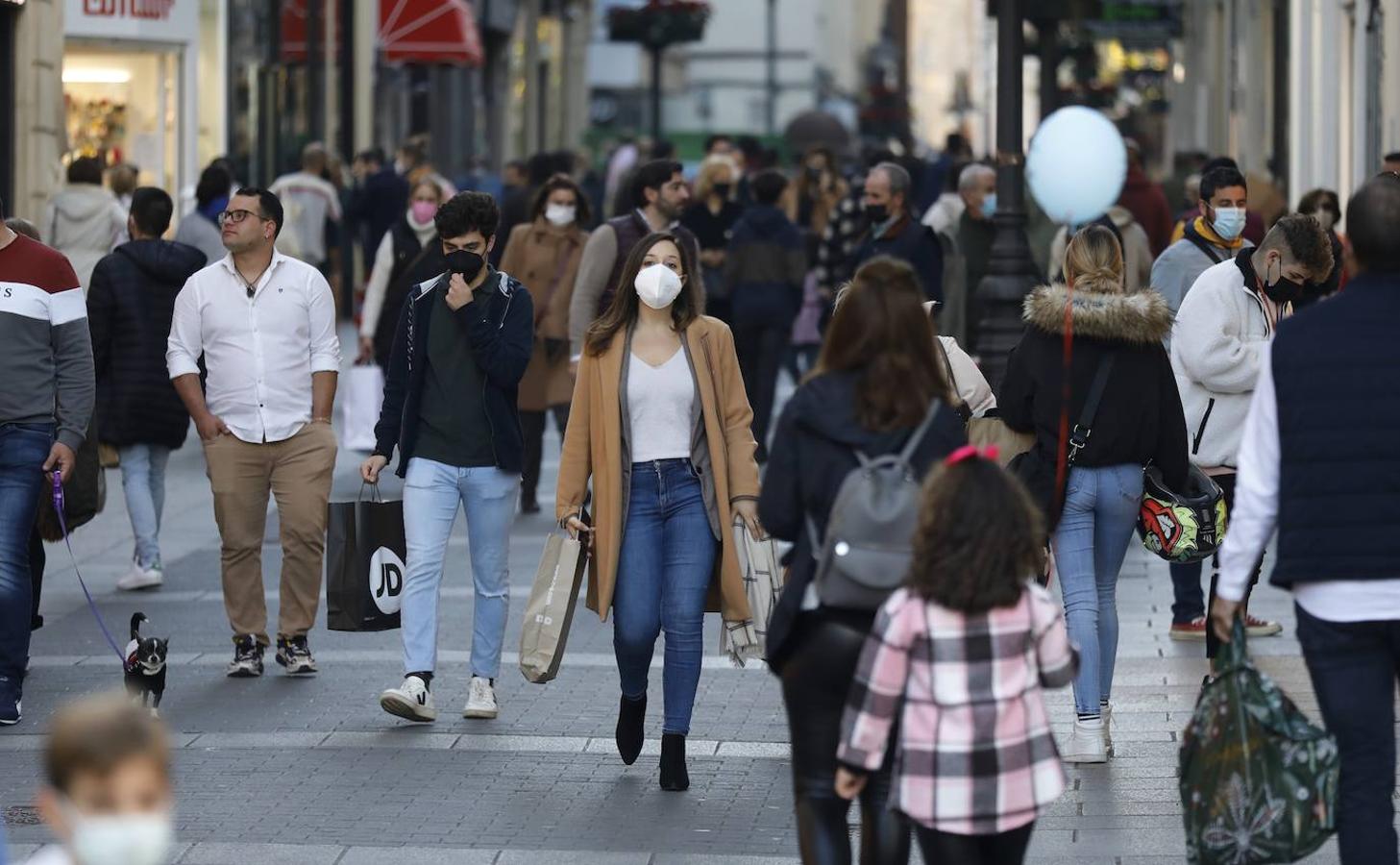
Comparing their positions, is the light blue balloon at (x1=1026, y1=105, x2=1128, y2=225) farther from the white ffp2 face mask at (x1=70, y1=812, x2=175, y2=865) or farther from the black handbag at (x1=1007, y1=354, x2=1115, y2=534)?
the white ffp2 face mask at (x1=70, y1=812, x2=175, y2=865)

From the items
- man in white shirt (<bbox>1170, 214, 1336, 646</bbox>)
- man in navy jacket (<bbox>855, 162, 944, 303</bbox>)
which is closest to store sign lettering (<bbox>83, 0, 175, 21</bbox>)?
man in navy jacket (<bbox>855, 162, 944, 303</bbox>)

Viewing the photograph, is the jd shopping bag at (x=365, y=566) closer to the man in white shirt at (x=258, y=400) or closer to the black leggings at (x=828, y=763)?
the man in white shirt at (x=258, y=400)

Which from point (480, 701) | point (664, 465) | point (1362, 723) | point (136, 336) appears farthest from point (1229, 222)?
point (1362, 723)

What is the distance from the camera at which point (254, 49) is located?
1047 inches

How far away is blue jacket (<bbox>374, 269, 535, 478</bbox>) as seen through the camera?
827 centimetres

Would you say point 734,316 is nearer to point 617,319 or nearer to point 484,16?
point 617,319

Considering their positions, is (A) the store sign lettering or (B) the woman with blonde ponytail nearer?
(B) the woman with blonde ponytail

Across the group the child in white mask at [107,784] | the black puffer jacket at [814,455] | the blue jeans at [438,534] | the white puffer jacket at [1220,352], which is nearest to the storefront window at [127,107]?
the blue jeans at [438,534]

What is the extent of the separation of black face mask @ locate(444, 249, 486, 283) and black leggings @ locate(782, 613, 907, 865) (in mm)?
3311

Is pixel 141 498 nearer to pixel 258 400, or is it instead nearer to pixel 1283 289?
pixel 258 400

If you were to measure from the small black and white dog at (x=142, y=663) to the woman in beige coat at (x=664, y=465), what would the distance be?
1.58 meters

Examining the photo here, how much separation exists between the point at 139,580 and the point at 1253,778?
7467mm

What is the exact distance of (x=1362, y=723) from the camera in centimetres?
516

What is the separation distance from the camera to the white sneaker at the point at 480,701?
28.0 feet
